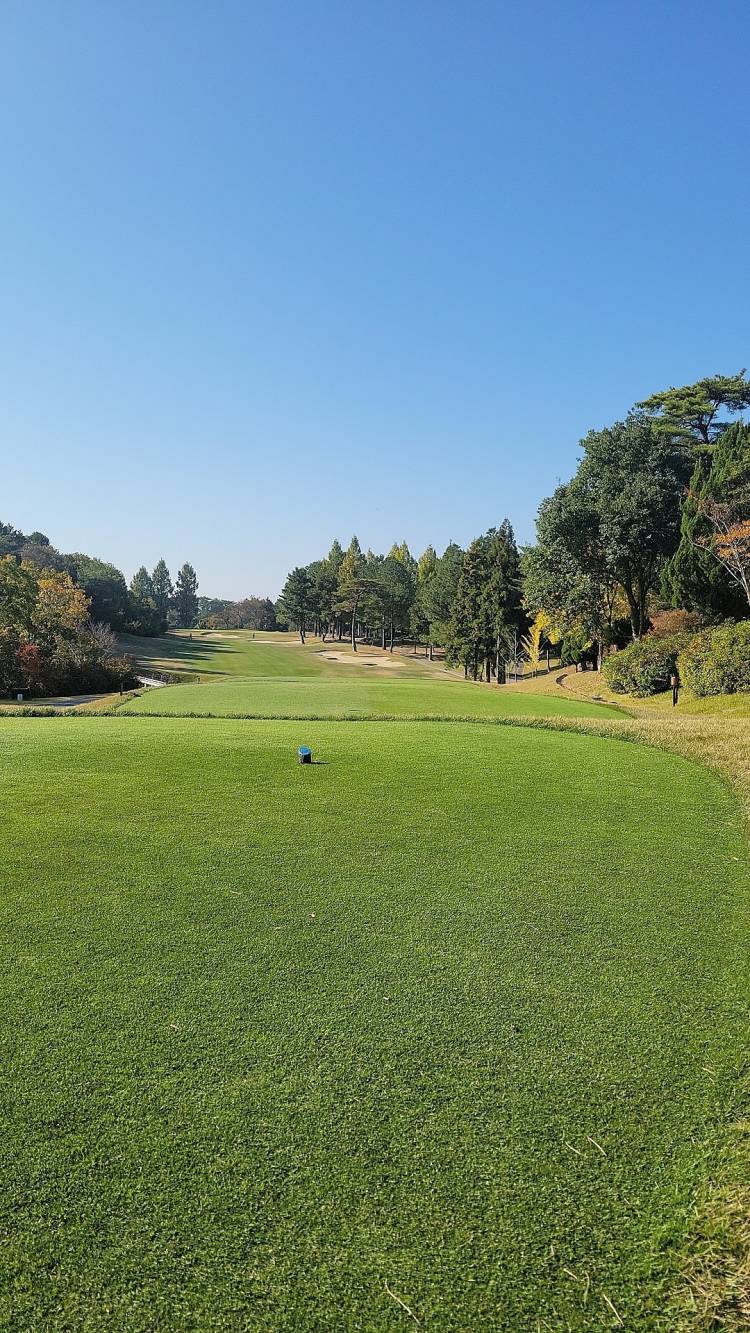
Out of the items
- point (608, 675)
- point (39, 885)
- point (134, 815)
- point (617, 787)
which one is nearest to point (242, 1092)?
point (39, 885)

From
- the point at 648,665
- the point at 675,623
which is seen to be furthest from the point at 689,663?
the point at 675,623

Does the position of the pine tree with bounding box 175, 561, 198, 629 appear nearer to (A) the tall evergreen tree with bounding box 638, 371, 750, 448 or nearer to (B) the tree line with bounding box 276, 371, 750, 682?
(B) the tree line with bounding box 276, 371, 750, 682

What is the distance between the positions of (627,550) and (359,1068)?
1314 inches

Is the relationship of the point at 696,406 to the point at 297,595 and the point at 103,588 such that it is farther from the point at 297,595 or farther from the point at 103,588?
the point at 103,588

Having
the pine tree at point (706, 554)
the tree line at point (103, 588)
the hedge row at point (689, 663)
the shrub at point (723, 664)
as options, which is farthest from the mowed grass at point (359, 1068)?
the tree line at point (103, 588)

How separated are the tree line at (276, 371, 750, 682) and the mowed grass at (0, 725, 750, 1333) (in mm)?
21602

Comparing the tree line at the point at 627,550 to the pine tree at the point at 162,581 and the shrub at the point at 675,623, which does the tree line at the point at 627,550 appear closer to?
the shrub at the point at 675,623

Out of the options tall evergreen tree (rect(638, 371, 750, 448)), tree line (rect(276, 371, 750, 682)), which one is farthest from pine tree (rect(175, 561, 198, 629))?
tall evergreen tree (rect(638, 371, 750, 448))

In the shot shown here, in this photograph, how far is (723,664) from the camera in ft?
72.1

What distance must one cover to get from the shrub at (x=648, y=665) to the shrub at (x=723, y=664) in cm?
264

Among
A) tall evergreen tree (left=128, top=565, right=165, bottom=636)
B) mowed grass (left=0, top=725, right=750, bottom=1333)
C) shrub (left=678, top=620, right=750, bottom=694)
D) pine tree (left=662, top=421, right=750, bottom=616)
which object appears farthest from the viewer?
tall evergreen tree (left=128, top=565, right=165, bottom=636)

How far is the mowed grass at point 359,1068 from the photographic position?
7.37 ft

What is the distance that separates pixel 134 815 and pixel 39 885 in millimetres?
1852

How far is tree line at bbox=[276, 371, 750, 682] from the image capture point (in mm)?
26156
